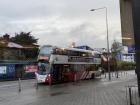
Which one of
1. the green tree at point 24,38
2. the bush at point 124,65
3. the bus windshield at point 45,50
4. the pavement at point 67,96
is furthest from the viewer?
the bush at point 124,65

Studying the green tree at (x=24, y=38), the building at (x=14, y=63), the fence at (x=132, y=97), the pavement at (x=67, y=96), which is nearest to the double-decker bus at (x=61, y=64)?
the pavement at (x=67, y=96)

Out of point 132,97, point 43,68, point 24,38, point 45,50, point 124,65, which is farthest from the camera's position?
point 124,65

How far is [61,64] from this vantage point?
119ft

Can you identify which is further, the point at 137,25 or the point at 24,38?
the point at 24,38

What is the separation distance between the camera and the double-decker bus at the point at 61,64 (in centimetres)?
3494

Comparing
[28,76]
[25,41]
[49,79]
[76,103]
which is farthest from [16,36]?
[76,103]

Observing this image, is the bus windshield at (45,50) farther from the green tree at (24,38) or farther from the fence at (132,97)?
the green tree at (24,38)

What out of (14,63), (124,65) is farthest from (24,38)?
(124,65)

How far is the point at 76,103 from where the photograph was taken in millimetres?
17438

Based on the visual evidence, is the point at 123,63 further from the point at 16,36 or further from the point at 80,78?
the point at 80,78

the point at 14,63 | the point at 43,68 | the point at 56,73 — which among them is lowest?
the point at 56,73

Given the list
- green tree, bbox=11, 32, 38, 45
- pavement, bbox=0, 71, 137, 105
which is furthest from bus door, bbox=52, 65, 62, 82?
green tree, bbox=11, 32, 38, 45

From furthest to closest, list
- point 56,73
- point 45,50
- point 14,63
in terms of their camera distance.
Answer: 1. point 14,63
2. point 56,73
3. point 45,50

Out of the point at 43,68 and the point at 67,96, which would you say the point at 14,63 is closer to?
the point at 43,68
